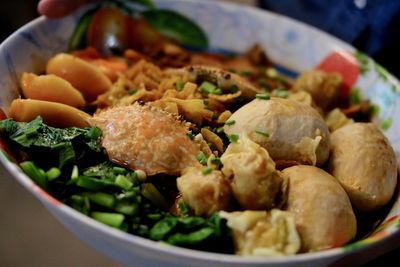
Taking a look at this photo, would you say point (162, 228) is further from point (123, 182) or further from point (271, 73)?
point (271, 73)

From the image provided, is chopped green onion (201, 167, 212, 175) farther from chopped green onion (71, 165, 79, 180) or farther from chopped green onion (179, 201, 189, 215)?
chopped green onion (71, 165, 79, 180)

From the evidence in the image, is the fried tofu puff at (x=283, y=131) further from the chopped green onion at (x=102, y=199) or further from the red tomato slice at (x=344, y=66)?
the red tomato slice at (x=344, y=66)

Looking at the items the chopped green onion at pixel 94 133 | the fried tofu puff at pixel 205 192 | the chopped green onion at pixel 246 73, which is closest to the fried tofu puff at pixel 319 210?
the fried tofu puff at pixel 205 192

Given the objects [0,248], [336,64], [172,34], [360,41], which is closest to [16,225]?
[0,248]

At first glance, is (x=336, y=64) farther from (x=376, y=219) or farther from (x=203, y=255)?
(x=203, y=255)

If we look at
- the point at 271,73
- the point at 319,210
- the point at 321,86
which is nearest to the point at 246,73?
the point at 271,73

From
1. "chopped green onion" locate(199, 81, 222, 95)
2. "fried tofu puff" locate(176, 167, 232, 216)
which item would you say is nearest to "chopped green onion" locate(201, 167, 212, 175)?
"fried tofu puff" locate(176, 167, 232, 216)
